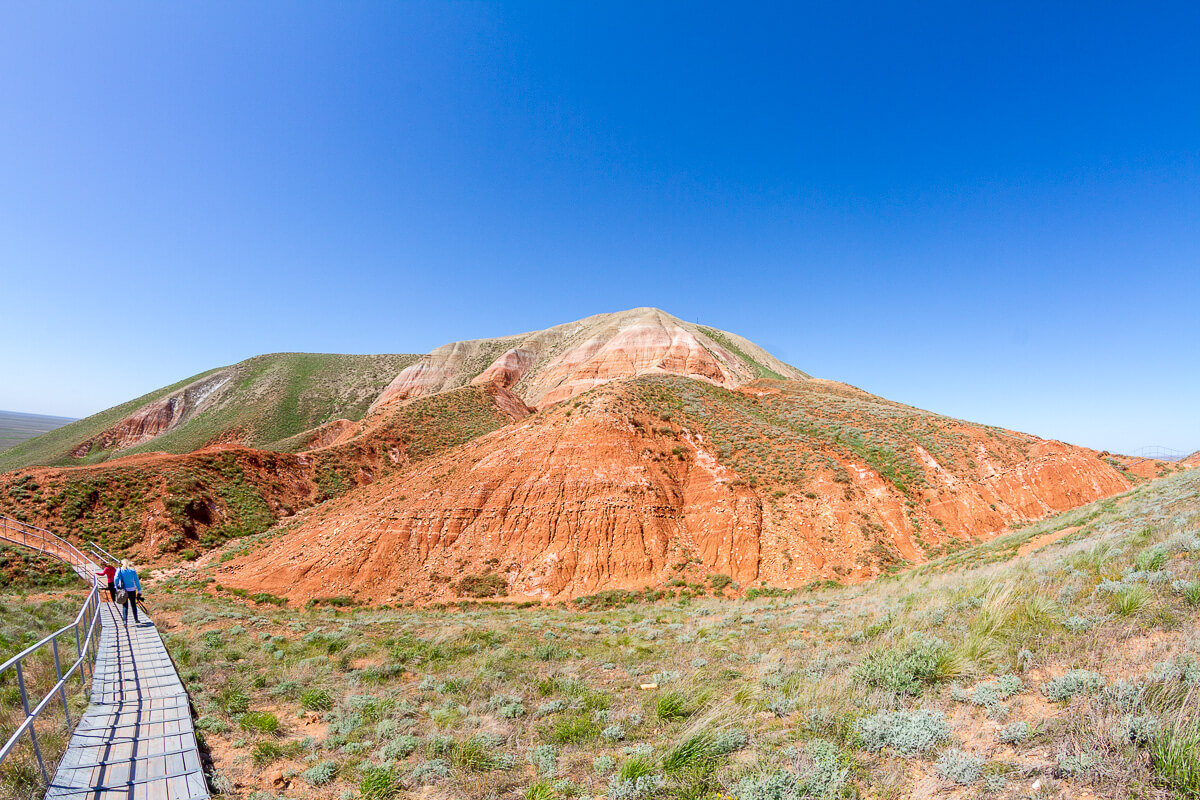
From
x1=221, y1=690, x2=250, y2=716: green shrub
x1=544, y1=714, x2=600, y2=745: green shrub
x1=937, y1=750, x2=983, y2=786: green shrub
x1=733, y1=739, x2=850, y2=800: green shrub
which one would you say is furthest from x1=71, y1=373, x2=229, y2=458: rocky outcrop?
x1=937, y1=750, x2=983, y2=786: green shrub

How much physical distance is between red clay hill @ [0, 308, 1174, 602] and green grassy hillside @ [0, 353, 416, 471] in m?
37.7

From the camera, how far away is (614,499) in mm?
25750

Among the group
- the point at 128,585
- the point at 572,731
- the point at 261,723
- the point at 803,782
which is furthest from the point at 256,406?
the point at 803,782

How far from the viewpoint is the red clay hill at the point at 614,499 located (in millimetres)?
23531

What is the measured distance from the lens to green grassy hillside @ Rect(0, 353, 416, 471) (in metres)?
67.8

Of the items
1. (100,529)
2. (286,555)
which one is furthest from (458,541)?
(100,529)

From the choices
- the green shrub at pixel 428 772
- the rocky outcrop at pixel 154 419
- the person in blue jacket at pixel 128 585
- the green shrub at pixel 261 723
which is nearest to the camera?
the green shrub at pixel 428 772

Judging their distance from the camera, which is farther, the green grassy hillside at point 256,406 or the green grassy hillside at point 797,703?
the green grassy hillside at point 256,406

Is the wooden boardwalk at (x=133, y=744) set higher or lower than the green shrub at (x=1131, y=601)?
lower

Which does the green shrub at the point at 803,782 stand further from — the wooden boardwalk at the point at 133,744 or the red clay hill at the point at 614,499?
the red clay hill at the point at 614,499

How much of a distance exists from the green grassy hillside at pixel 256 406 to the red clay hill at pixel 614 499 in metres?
37.7

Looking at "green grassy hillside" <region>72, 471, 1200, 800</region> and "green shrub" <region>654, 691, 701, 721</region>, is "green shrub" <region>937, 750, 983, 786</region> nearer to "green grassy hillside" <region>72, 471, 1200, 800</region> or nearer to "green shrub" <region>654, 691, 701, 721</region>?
"green grassy hillside" <region>72, 471, 1200, 800</region>

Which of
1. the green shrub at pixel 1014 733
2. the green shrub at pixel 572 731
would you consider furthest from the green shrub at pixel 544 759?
the green shrub at pixel 1014 733

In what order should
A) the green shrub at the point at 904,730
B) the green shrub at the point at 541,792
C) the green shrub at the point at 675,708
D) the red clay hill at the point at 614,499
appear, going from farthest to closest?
1. the red clay hill at the point at 614,499
2. the green shrub at the point at 675,708
3. the green shrub at the point at 541,792
4. the green shrub at the point at 904,730
